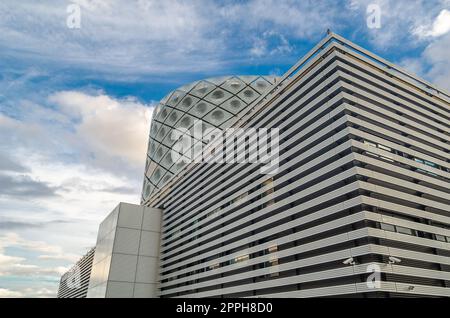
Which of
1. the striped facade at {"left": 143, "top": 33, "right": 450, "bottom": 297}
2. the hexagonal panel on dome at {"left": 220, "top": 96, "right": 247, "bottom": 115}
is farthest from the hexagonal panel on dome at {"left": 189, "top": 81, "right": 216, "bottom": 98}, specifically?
the striped facade at {"left": 143, "top": 33, "right": 450, "bottom": 297}

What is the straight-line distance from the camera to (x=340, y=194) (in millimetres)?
15875

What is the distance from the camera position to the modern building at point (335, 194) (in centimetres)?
1487

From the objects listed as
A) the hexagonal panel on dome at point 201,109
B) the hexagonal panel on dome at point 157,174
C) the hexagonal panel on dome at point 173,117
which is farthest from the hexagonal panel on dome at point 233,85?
the hexagonal panel on dome at point 157,174

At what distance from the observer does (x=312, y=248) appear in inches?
650

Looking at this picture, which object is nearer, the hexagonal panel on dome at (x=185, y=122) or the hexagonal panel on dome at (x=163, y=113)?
the hexagonal panel on dome at (x=185, y=122)

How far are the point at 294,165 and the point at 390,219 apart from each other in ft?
20.8

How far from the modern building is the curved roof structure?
53.4 ft

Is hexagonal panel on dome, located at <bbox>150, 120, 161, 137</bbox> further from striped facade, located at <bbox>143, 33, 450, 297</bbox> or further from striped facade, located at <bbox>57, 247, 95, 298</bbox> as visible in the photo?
striped facade, located at <bbox>57, 247, 95, 298</bbox>

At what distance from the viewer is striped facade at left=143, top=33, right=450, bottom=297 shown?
586 inches

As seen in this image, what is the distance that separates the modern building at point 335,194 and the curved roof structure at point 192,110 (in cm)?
1628

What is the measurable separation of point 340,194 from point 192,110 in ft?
111

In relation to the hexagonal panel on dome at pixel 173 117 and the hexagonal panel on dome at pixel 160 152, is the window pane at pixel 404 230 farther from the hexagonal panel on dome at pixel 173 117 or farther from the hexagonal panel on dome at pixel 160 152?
the hexagonal panel on dome at pixel 173 117

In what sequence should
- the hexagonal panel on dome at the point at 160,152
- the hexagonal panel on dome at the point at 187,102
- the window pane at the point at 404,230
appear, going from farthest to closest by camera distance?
the hexagonal panel on dome at the point at 187,102
the hexagonal panel on dome at the point at 160,152
the window pane at the point at 404,230
